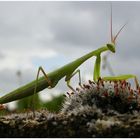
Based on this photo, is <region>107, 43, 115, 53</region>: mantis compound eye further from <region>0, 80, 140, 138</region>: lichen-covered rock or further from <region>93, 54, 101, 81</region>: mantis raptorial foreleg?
<region>0, 80, 140, 138</region>: lichen-covered rock

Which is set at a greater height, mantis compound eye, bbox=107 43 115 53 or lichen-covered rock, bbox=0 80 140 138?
mantis compound eye, bbox=107 43 115 53

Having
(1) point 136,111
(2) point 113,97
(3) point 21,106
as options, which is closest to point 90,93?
(2) point 113,97

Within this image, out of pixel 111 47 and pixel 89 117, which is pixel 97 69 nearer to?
pixel 111 47

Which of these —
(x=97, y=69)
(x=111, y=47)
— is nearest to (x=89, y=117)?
(x=97, y=69)

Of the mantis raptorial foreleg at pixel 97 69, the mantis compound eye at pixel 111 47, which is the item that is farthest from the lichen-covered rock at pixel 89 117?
the mantis compound eye at pixel 111 47

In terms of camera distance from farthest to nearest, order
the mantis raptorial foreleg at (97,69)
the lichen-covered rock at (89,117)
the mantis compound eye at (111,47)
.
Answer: the mantis compound eye at (111,47), the mantis raptorial foreleg at (97,69), the lichen-covered rock at (89,117)

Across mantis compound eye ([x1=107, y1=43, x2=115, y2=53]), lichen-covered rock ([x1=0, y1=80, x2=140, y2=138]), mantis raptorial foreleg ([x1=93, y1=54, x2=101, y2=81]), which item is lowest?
lichen-covered rock ([x1=0, y1=80, x2=140, y2=138])

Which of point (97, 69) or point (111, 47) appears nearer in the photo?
point (97, 69)

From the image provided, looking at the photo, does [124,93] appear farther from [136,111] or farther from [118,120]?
[118,120]

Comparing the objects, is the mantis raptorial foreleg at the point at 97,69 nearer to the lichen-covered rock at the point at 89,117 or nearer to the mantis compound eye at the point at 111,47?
the mantis compound eye at the point at 111,47

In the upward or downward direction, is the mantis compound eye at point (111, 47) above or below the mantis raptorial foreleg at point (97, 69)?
above

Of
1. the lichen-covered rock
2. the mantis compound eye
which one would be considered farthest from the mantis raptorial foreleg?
the lichen-covered rock

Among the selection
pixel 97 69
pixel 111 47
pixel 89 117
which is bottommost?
pixel 89 117
